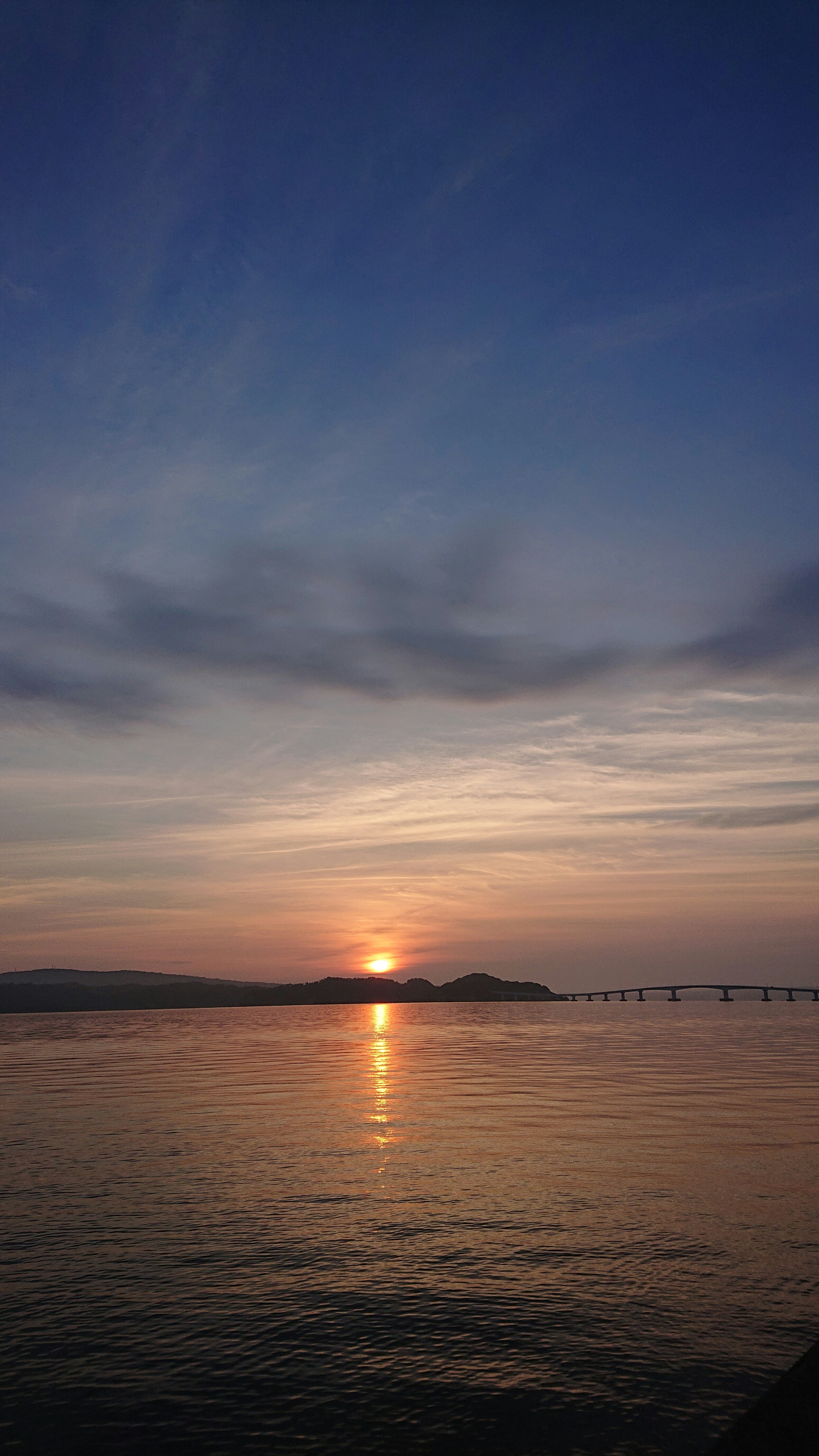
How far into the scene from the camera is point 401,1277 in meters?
16.8

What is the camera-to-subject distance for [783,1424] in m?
9.52

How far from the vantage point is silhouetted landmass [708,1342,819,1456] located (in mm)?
9016

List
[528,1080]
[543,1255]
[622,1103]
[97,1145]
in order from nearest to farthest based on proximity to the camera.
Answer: [543,1255] < [97,1145] < [622,1103] < [528,1080]

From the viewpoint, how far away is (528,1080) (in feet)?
184

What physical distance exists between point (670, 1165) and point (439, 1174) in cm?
693

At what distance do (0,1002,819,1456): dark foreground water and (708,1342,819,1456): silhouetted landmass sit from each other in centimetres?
130

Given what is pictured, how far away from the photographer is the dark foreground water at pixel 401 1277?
1146cm

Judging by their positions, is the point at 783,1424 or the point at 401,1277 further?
the point at 401,1277

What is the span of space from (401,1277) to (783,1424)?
348 inches

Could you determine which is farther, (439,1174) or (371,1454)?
(439,1174)

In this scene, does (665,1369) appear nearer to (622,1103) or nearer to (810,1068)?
(622,1103)

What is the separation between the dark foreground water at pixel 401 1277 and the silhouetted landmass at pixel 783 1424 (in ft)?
4.28

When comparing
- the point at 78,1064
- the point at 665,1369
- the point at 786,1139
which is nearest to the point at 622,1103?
the point at 786,1139

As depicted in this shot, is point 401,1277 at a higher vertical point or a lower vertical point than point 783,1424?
lower
